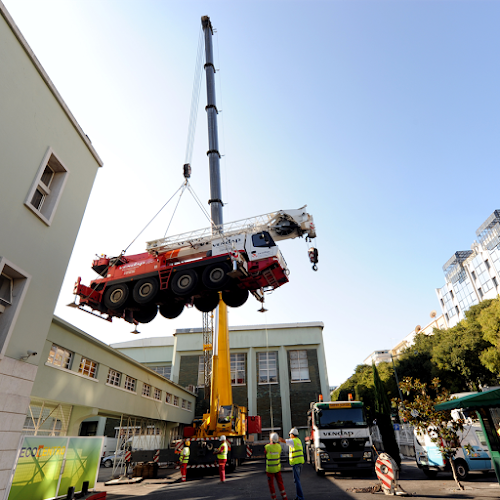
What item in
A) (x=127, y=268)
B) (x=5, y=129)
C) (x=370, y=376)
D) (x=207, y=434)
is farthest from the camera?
(x=370, y=376)

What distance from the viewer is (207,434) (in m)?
13.2

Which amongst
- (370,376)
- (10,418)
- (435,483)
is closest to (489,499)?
(435,483)

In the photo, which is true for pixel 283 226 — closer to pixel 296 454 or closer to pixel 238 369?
pixel 296 454

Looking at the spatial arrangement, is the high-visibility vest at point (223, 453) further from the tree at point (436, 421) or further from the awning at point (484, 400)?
the awning at point (484, 400)

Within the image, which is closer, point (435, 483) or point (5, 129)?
point (5, 129)

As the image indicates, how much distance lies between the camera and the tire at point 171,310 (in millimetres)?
14100

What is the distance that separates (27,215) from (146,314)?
8.39 metres

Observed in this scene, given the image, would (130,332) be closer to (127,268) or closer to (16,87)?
(127,268)

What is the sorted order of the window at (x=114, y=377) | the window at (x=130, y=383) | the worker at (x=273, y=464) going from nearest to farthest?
1. the worker at (x=273, y=464)
2. the window at (x=114, y=377)
3. the window at (x=130, y=383)

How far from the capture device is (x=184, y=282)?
13.0 meters

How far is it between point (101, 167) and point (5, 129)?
3.25 metres

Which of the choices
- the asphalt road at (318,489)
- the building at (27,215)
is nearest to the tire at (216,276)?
the building at (27,215)

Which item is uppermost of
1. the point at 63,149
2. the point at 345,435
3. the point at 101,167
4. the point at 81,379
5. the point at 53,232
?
the point at 101,167

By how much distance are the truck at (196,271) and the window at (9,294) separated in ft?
21.4
